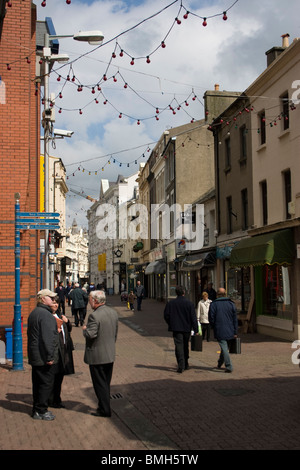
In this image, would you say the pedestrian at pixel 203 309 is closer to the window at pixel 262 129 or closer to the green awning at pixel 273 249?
the green awning at pixel 273 249

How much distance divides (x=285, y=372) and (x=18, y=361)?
5528 millimetres

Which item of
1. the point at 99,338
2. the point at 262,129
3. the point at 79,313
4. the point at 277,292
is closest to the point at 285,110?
the point at 262,129

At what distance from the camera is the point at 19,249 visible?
11539 mm

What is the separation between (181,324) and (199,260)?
16093 millimetres

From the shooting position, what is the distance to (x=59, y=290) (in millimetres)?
24750

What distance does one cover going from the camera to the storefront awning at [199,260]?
2544 cm

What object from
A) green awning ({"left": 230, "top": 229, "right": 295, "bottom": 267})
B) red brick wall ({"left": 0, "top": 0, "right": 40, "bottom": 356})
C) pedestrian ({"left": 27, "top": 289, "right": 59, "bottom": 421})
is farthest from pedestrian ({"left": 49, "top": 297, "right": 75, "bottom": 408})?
green awning ({"left": 230, "top": 229, "right": 295, "bottom": 267})

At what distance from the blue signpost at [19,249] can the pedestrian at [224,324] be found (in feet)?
12.8

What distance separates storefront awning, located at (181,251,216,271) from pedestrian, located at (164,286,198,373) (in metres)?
14.3

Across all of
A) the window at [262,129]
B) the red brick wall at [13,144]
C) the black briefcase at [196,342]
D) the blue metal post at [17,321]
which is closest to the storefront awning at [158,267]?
the window at [262,129]

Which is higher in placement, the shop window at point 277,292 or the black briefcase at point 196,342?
the shop window at point 277,292

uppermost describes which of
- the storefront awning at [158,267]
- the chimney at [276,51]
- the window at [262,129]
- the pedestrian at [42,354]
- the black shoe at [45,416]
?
the chimney at [276,51]

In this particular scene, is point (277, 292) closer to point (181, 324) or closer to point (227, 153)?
point (181, 324)
